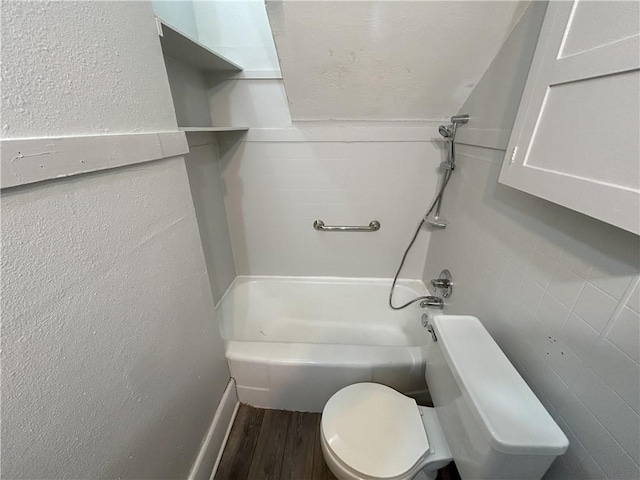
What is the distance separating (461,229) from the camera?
131 centimetres

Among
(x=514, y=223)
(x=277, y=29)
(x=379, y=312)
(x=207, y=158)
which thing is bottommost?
(x=379, y=312)

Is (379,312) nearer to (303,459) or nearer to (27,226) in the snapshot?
(303,459)

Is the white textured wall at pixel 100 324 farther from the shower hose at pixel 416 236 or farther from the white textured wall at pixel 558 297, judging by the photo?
the shower hose at pixel 416 236

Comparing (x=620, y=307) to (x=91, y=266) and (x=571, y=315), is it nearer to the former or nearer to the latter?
(x=571, y=315)

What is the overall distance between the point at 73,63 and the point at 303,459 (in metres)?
1.51

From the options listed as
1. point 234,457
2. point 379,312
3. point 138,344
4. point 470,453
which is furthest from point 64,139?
point 379,312

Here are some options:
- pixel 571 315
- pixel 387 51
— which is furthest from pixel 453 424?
pixel 387 51

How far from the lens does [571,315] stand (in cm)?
67

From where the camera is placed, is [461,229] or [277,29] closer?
[277,29]

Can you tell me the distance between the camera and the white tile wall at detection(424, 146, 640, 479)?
54 cm

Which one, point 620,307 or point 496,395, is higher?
point 620,307

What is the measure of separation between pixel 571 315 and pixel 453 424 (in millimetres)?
452

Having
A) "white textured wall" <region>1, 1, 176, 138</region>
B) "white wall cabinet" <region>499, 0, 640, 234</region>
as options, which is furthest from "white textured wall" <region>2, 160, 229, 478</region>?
"white wall cabinet" <region>499, 0, 640, 234</region>

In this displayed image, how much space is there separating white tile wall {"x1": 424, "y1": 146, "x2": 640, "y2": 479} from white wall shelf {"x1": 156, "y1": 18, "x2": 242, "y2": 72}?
4.00ft
